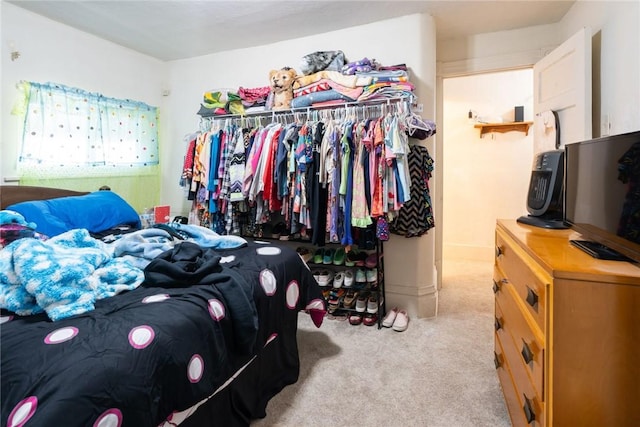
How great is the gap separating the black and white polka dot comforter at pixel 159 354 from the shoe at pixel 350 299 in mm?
996

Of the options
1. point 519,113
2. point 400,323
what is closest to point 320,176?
point 400,323

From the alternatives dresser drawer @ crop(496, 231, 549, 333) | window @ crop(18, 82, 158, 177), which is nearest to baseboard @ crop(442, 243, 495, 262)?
dresser drawer @ crop(496, 231, 549, 333)

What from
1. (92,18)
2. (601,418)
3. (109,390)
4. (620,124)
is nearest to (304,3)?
(92,18)

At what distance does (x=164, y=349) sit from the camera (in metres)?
1.07

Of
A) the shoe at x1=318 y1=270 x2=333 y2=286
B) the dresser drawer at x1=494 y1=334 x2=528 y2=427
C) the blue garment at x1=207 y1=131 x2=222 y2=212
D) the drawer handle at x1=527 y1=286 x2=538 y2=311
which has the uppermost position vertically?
the blue garment at x1=207 y1=131 x2=222 y2=212

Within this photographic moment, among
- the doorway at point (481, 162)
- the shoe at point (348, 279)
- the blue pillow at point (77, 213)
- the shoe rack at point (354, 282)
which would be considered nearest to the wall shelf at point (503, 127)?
the doorway at point (481, 162)

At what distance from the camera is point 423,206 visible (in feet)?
8.62

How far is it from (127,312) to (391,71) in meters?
2.27

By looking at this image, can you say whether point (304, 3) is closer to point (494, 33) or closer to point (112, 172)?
point (494, 33)

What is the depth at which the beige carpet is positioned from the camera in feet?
5.48

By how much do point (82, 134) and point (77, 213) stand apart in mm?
963

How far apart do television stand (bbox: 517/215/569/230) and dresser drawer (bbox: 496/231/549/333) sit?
15cm

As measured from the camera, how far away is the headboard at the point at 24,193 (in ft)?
7.50

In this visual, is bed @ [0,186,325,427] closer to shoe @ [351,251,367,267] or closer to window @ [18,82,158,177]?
shoe @ [351,251,367,267]
